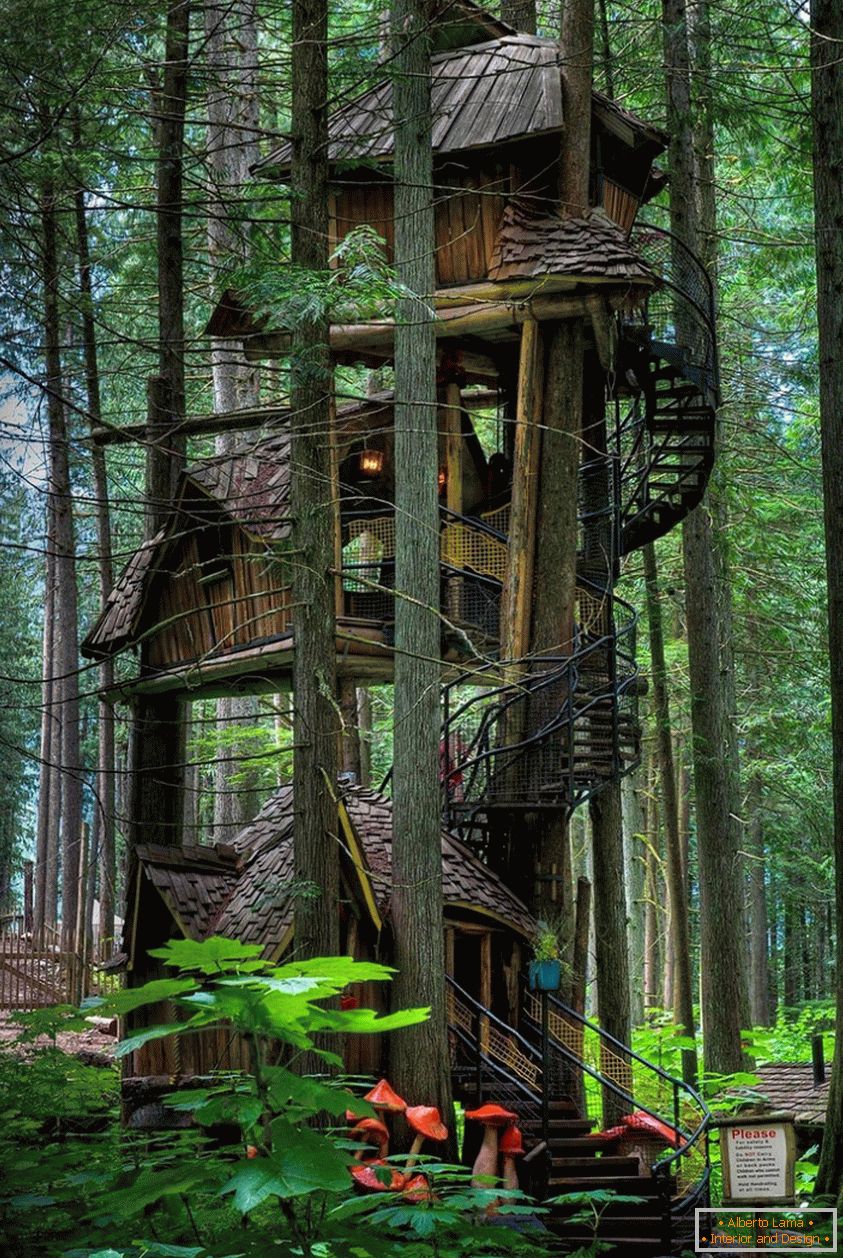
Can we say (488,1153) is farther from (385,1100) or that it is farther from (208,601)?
(208,601)

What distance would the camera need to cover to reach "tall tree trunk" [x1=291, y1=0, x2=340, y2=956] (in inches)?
407

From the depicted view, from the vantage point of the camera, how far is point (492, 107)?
1641cm

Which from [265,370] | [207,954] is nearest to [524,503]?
[265,370]

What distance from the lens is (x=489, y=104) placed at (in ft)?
54.1

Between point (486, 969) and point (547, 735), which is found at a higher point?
point (547, 735)

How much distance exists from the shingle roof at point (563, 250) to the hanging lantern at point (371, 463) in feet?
11.1

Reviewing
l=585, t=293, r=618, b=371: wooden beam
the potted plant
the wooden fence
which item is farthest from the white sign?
the wooden fence

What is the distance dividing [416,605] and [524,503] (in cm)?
440

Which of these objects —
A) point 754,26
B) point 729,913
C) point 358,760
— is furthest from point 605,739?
point 754,26

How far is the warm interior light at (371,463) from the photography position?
18312mm

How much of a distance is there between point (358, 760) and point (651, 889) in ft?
55.1

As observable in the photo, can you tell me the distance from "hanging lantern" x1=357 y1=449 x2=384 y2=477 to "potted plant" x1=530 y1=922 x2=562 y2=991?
6.89 meters

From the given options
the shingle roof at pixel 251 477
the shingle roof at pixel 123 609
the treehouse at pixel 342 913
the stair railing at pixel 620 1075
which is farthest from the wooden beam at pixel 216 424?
the stair railing at pixel 620 1075

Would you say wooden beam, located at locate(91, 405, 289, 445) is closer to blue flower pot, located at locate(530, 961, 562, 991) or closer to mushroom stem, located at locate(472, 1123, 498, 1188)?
blue flower pot, located at locate(530, 961, 562, 991)
